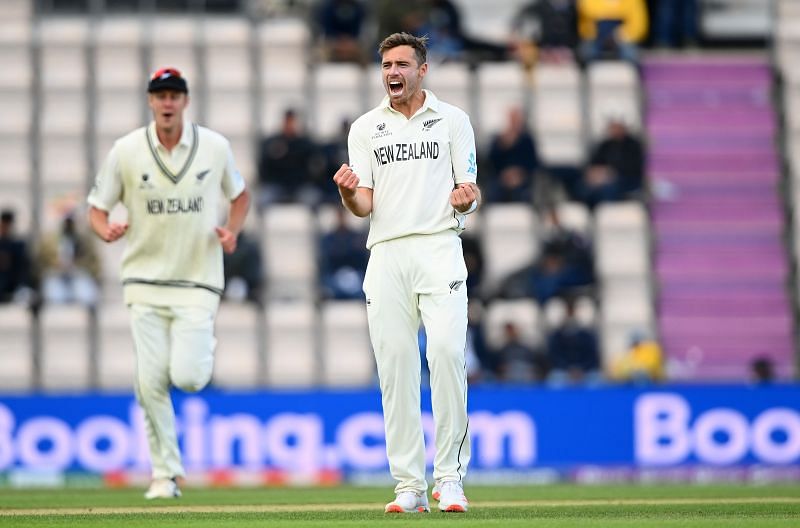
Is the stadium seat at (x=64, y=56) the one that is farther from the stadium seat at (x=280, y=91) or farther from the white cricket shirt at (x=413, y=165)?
the white cricket shirt at (x=413, y=165)

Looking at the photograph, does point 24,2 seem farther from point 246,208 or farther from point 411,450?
point 411,450

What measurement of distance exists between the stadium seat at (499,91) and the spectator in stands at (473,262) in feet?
7.83

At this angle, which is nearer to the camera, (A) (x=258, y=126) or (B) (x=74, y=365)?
(B) (x=74, y=365)

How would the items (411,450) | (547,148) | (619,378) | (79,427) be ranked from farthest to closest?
1. (547,148)
2. (619,378)
3. (79,427)
4. (411,450)

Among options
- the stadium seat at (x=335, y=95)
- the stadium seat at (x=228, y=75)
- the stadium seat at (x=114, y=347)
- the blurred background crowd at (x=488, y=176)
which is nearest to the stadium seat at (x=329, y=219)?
the blurred background crowd at (x=488, y=176)

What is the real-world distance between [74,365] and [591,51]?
6.68 meters

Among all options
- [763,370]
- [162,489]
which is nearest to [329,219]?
[763,370]

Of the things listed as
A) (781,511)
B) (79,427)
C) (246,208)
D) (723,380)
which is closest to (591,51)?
(723,380)

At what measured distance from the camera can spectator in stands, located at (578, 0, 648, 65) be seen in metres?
18.1

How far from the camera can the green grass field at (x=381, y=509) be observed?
6809mm

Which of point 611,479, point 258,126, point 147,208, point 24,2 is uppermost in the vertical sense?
point 24,2

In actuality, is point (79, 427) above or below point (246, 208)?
below

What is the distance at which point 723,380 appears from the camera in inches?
631

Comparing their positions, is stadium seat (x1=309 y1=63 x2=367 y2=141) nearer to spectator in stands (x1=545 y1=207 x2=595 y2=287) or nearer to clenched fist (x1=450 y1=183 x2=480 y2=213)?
spectator in stands (x1=545 y1=207 x2=595 y2=287)
